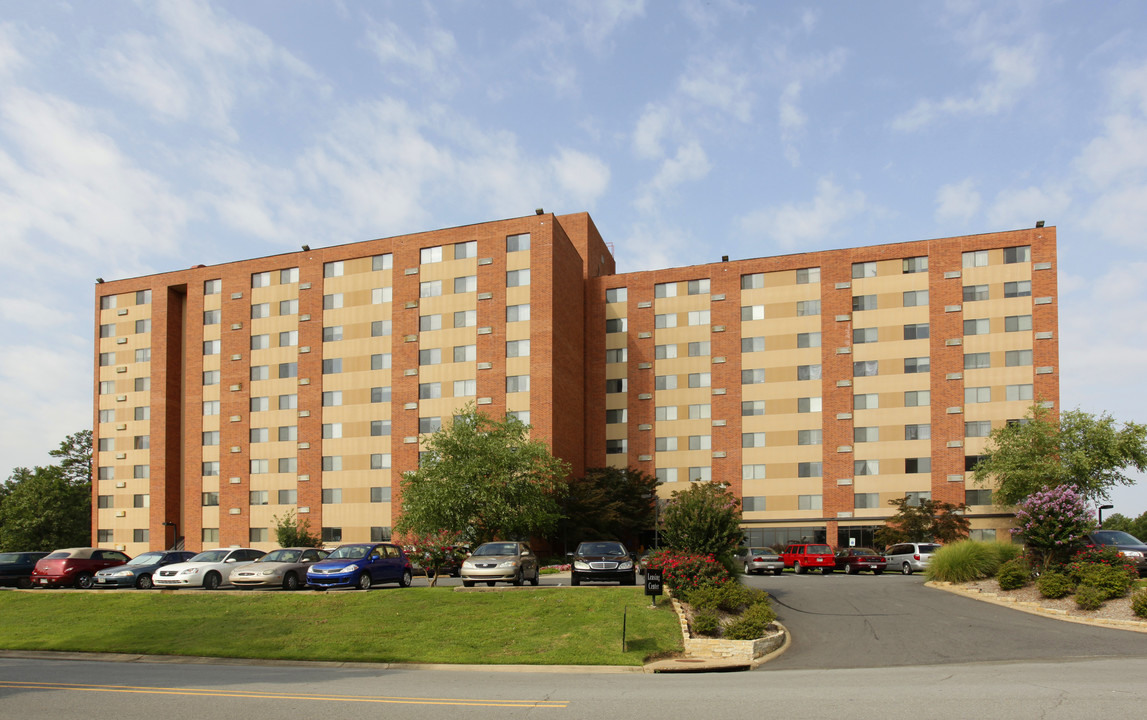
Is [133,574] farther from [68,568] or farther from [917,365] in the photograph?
[917,365]

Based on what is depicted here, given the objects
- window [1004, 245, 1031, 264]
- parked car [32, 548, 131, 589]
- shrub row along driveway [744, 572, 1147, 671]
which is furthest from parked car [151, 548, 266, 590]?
window [1004, 245, 1031, 264]

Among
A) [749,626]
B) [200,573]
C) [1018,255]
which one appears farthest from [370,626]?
[1018,255]

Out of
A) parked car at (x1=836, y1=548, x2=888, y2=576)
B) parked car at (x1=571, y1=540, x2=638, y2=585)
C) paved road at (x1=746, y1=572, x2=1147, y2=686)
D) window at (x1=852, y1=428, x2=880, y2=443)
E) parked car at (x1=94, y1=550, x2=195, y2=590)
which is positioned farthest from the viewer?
window at (x1=852, y1=428, x2=880, y2=443)

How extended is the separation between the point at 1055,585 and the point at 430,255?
155 ft

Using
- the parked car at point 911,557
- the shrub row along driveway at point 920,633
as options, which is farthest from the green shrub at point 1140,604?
the parked car at point 911,557

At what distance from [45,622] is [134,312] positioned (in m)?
54.3

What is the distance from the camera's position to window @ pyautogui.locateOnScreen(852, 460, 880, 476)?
58719 mm

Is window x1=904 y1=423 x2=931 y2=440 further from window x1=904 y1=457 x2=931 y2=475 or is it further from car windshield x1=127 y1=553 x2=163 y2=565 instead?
car windshield x1=127 y1=553 x2=163 y2=565

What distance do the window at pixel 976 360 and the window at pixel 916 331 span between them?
3.07m

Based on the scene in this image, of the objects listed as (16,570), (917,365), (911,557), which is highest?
(917,365)

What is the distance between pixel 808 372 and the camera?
61.1 meters

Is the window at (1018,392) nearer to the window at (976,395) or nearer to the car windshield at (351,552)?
the window at (976,395)

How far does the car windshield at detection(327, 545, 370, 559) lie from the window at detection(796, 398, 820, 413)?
39876 mm

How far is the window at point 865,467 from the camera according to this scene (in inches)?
2312
